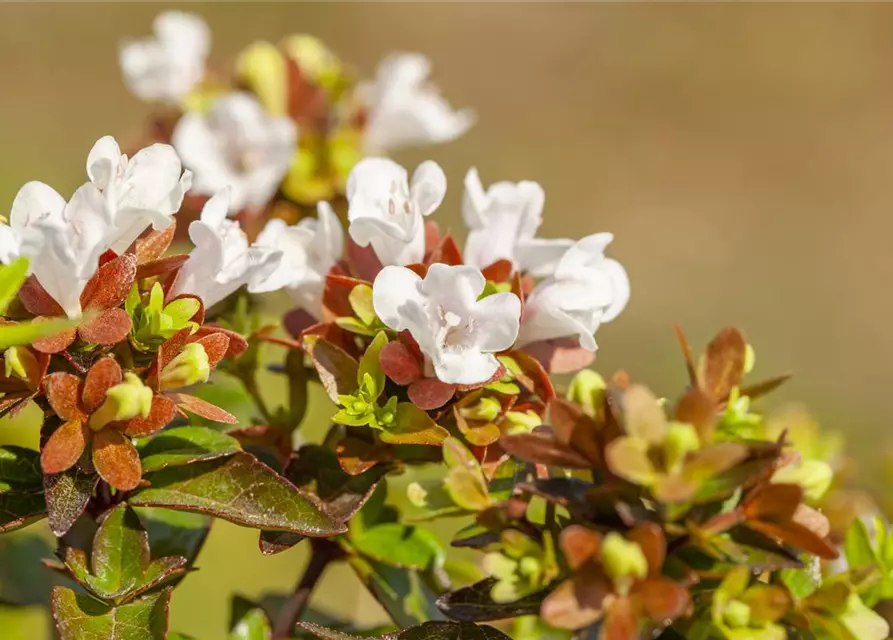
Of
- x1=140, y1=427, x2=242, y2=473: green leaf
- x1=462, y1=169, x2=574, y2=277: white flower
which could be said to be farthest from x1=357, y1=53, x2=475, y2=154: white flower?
x1=140, y1=427, x2=242, y2=473: green leaf

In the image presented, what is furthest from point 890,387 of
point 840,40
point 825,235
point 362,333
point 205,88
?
point 362,333

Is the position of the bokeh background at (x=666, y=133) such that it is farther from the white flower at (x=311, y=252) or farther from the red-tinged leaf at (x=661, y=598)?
the red-tinged leaf at (x=661, y=598)

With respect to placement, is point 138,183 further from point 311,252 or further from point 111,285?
point 311,252

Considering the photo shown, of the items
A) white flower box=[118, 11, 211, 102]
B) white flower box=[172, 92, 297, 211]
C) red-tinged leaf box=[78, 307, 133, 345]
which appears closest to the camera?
red-tinged leaf box=[78, 307, 133, 345]

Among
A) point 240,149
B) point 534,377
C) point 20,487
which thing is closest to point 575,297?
point 534,377

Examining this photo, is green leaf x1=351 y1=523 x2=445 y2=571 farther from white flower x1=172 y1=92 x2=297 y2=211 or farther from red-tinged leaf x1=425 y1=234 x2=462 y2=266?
white flower x1=172 y1=92 x2=297 y2=211
